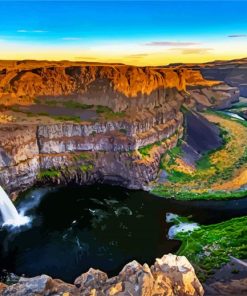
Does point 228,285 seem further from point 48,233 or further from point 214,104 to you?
point 214,104

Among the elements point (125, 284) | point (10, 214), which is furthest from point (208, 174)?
point (125, 284)

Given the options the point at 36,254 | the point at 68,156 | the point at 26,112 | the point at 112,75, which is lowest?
the point at 36,254

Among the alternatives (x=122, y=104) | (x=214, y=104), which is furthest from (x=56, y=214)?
(x=214, y=104)

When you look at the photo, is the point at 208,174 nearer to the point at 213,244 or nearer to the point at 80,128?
the point at 80,128

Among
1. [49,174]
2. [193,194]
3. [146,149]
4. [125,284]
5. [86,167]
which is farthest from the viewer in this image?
[146,149]

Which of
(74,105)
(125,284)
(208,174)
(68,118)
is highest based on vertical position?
(74,105)

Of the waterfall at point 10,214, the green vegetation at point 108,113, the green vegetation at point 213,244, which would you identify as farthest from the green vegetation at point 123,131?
the green vegetation at point 213,244
